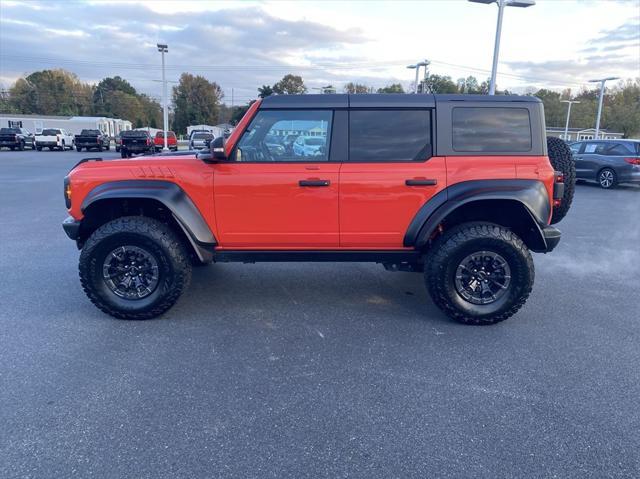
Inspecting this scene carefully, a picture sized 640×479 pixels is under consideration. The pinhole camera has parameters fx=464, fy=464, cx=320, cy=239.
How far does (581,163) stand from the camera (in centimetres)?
1609

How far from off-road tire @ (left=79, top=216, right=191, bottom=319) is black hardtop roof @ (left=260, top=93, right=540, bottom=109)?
1.52 m

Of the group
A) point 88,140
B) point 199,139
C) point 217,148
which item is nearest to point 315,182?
point 217,148

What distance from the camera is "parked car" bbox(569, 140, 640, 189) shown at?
1485cm

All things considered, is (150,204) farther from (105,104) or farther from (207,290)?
(105,104)

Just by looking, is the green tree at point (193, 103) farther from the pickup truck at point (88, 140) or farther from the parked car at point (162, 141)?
the pickup truck at point (88, 140)

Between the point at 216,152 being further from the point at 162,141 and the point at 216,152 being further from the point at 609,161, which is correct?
the point at 162,141

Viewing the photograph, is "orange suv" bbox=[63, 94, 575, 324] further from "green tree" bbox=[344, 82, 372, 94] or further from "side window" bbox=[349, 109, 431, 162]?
"green tree" bbox=[344, 82, 372, 94]

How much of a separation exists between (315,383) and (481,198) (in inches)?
84.6

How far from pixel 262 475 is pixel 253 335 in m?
1.71

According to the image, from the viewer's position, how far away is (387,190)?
4.12 m

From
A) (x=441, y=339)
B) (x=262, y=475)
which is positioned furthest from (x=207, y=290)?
(x=262, y=475)

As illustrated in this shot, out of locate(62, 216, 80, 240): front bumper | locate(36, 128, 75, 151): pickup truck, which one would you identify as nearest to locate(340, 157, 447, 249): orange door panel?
locate(62, 216, 80, 240): front bumper

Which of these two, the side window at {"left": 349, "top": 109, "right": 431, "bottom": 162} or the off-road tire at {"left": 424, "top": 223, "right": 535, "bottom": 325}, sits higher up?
the side window at {"left": 349, "top": 109, "right": 431, "bottom": 162}

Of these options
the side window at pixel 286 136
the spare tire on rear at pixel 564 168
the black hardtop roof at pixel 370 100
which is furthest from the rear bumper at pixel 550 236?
the side window at pixel 286 136
